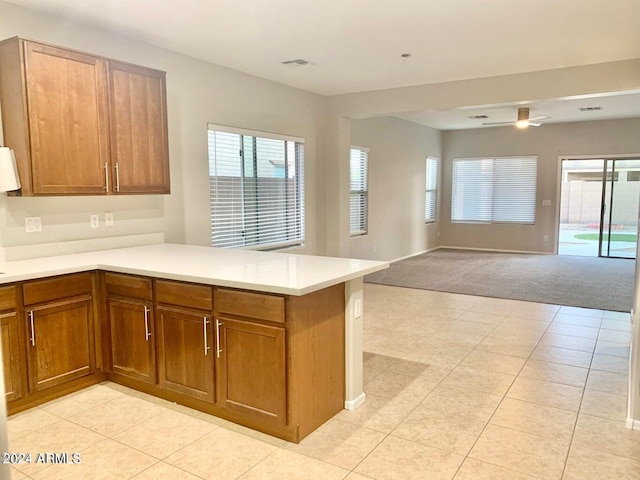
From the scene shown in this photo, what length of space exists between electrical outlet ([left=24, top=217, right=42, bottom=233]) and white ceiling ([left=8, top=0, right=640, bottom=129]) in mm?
1466

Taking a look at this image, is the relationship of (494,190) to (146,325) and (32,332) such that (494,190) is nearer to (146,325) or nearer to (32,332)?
(146,325)

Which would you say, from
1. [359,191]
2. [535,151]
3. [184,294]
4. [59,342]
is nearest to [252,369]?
[184,294]

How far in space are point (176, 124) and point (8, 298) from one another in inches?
84.9

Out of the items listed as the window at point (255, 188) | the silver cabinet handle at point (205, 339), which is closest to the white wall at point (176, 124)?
the window at point (255, 188)

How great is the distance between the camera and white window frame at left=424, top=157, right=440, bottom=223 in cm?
1027

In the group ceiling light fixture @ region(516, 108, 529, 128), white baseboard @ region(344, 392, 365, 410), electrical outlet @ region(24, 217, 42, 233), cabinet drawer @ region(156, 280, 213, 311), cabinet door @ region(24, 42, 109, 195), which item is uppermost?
ceiling light fixture @ region(516, 108, 529, 128)

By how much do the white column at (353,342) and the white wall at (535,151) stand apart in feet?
27.2

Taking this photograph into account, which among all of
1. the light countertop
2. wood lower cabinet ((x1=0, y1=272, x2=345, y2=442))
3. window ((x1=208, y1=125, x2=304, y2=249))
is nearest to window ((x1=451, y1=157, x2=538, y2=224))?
window ((x1=208, y1=125, x2=304, y2=249))

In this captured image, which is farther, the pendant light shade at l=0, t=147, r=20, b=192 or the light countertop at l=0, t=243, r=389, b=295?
the pendant light shade at l=0, t=147, r=20, b=192

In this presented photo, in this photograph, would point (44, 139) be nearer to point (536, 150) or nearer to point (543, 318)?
point (543, 318)

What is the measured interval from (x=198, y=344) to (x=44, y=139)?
1.69m

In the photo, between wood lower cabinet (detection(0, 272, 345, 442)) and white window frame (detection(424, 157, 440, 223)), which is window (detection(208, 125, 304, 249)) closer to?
wood lower cabinet (detection(0, 272, 345, 442))

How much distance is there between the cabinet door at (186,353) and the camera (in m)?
2.83

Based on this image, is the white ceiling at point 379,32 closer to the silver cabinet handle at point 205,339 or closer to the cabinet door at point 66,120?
the cabinet door at point 66,120
